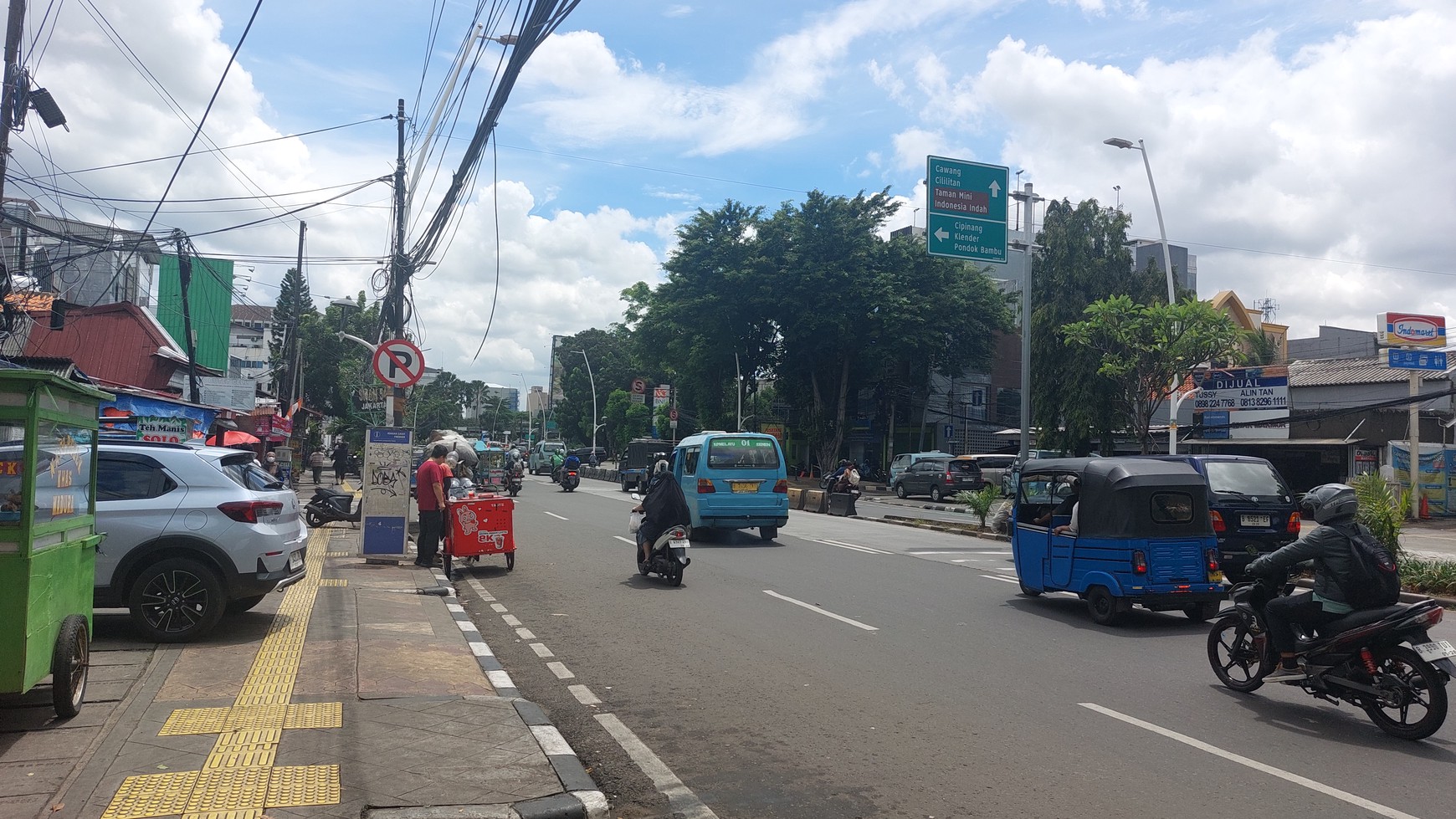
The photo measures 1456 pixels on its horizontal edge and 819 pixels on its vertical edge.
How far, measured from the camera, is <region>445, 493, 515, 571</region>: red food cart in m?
14.0

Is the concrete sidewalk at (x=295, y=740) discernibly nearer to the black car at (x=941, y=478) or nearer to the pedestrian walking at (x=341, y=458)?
the pedestrian walking at (x=341, y=458)

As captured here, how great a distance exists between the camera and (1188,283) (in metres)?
59.0

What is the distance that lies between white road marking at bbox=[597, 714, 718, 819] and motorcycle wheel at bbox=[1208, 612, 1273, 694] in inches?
176

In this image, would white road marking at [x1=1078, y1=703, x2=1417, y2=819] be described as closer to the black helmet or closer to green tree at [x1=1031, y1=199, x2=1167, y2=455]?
the black helmet

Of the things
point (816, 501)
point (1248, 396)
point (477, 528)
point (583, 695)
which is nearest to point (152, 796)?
point (583, 695)

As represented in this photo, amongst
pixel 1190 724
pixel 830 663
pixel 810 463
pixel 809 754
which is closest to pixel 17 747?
pixel 809 754

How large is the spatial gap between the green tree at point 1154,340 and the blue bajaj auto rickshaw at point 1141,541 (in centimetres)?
1501

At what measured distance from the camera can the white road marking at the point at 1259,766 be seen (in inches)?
192

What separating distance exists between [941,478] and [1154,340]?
49.1ft

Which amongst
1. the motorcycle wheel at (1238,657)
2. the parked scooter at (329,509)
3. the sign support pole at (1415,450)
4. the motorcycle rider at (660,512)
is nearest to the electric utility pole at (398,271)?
the parked scooter at (329,509)

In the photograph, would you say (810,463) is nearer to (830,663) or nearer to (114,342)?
(114,342)

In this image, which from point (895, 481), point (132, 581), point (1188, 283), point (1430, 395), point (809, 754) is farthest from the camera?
point (1188, 283)

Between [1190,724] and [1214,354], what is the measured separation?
20.3 meters

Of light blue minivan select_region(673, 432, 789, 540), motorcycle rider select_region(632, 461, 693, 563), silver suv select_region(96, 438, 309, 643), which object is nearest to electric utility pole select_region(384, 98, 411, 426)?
light blue minivan select_region(673, 432, 789, 540)
